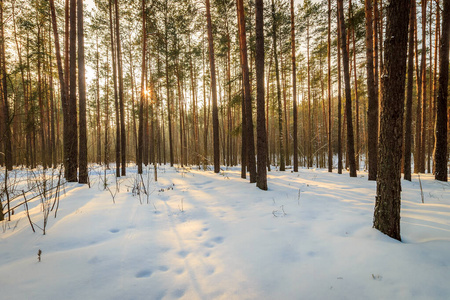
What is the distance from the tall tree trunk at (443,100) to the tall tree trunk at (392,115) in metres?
7.49

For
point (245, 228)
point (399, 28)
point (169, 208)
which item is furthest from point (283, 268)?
point (399, 28)

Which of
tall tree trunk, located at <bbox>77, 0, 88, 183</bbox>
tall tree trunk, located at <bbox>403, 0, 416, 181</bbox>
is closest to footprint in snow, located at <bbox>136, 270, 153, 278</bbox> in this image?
tall tree trunk, located at <bbox>77, 0, 88, 183</bbox>

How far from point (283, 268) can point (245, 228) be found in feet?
3.65

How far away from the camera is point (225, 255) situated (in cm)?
240

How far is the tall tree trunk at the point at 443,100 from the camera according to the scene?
6.80 meters

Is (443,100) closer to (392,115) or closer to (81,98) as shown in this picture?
(392,115)

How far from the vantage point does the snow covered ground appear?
1.75m

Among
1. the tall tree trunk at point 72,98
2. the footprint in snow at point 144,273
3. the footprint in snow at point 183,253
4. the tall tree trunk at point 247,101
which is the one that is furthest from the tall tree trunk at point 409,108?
the tall tree trunk at point 72,98

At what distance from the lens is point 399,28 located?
246 cm

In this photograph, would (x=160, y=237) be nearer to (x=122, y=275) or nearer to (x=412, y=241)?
(x=122, y=275)

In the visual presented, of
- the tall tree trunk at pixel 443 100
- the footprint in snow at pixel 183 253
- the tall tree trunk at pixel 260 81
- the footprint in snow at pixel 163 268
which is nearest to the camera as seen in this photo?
the footprint in snow at pixel 163 268

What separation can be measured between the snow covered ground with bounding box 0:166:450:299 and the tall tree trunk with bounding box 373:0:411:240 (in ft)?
1.16

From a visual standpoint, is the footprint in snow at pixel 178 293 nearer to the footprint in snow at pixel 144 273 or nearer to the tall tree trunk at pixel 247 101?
A: the footprint in snow at pixel 144 273

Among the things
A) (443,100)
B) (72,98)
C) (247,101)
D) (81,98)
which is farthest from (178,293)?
(443,100)
